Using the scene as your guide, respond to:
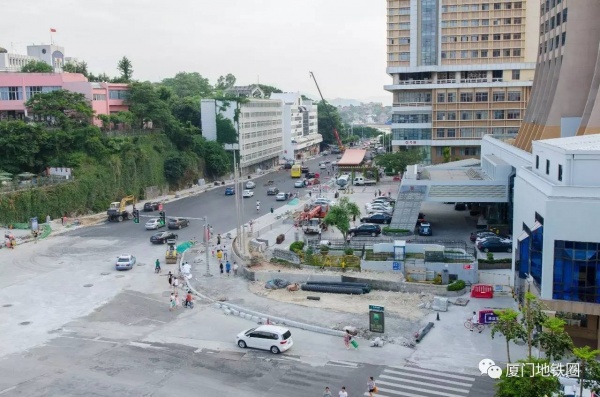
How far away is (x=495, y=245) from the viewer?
46.7m

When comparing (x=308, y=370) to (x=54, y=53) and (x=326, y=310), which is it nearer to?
(x=326, y=310)

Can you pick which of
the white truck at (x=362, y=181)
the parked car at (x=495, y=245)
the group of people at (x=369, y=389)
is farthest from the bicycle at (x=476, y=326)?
the white truck at (x=362, y=181)

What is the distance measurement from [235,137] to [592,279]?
Result: 78893mm

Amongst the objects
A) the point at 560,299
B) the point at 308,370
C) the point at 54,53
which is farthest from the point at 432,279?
the point at 54,53

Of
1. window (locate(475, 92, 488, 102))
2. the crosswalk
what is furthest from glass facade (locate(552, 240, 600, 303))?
window (locate(475, 92, 488, 102))

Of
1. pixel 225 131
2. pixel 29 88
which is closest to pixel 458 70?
pixel 225 131

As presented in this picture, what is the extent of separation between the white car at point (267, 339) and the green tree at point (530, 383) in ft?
39.1

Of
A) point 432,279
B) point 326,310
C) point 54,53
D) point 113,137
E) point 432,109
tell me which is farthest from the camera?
point 54,53

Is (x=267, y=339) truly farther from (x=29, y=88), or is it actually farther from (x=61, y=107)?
(x=29, y=88)

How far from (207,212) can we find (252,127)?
4121cm

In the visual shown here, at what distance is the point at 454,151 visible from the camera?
101062 millimetres

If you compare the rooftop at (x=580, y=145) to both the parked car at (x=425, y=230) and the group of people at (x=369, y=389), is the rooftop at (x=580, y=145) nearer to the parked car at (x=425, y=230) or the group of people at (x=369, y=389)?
the group of people at (x=369, y=389)

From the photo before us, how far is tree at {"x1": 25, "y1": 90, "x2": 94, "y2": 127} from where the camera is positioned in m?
75.6

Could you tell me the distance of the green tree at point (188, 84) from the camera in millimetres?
161300
